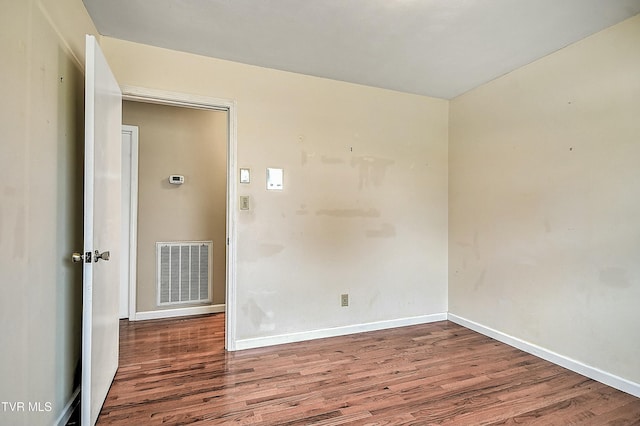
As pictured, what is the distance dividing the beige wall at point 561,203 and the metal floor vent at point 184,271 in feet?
9.44

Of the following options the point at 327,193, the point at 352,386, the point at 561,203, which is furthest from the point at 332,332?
the point at 561,203

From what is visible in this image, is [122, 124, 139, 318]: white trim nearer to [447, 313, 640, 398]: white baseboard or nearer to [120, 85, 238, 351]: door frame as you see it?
[120, 85, 238, 351]: door frame

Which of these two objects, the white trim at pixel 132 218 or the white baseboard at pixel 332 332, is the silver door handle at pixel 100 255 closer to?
the white baseboard at pixel 332 332

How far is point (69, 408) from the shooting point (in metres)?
1.75

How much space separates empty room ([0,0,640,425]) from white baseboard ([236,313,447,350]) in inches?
0.9

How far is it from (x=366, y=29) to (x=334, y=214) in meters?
1.58

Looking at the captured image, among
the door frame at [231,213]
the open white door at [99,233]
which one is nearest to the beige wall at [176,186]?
the door frame at [231,213]

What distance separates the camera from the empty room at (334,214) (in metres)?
1.60

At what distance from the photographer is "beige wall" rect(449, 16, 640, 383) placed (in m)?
2.14

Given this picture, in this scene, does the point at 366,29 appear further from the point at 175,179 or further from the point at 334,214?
the point at 175,179

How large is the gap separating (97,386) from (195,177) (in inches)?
93.9

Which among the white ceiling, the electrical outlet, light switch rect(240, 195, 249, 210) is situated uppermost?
the white ceiling

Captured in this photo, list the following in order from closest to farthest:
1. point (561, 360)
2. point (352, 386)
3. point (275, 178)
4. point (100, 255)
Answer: point (100, 255) < point (352, 386) < point (561, 360) < point (275, 178)

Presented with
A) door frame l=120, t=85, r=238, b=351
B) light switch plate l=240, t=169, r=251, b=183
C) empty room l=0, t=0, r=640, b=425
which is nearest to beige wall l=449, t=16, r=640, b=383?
empty room l=0, t=0, r=640, b=425
